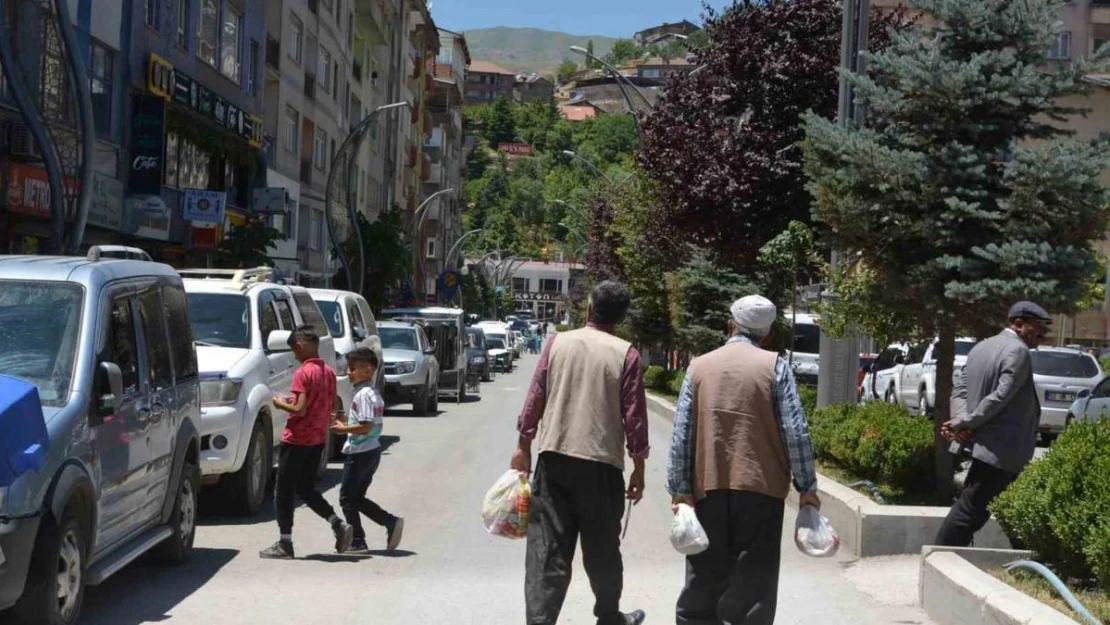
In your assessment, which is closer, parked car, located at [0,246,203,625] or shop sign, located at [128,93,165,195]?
parked car, located at [0,246,203,625]

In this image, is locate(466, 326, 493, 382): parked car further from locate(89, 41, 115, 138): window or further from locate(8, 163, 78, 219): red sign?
locate(8, 163, 78, 219): red sign

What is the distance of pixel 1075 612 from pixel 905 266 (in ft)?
17.2

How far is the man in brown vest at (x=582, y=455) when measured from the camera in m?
7.20

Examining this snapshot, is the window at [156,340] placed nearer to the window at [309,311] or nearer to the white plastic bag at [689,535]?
the white plastic bag at [689,535]

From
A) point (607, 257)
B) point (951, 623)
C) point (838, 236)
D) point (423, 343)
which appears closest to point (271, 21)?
point (607, 257)

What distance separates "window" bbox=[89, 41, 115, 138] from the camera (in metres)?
27.0

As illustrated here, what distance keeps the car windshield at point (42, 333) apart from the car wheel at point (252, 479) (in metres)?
4.07

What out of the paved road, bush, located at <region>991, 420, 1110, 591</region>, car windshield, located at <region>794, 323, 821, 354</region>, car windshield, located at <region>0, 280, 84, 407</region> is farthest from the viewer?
car windshield, located at <region>794, 323, 821, 354</region>

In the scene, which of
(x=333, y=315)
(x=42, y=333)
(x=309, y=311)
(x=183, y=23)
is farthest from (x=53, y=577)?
Result: (x=183, y=23)

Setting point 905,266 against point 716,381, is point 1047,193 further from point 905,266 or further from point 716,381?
→ point 716,381

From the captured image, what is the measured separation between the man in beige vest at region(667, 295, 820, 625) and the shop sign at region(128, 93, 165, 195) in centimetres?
2402

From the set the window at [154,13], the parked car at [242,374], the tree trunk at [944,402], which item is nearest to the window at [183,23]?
the window at [154,13]

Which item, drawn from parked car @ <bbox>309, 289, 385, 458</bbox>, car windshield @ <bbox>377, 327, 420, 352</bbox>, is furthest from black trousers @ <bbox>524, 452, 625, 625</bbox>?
car windshield @ <bbox>377, 327, 420, 352</bbox>

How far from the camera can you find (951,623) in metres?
8.28
